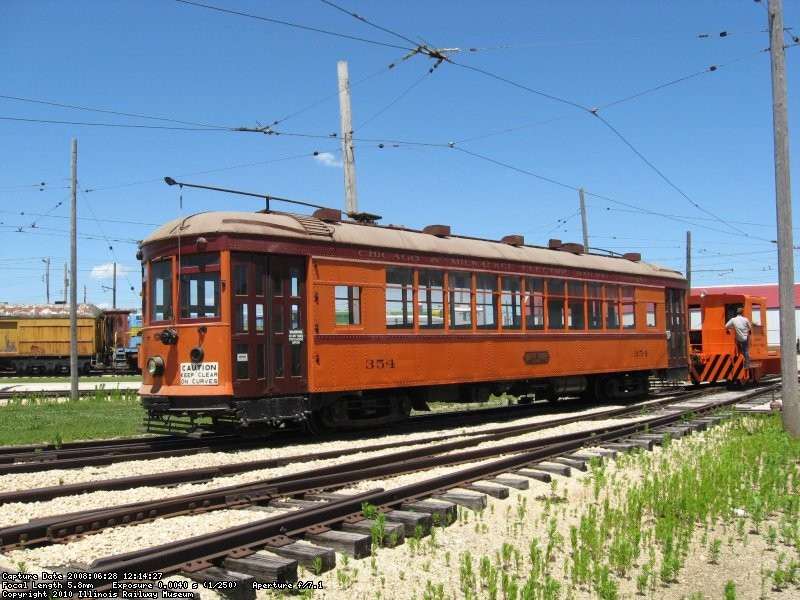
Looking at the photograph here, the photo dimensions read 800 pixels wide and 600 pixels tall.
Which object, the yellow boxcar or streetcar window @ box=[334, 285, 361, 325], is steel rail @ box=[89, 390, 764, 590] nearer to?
streetcar window @ box=[334, 285, 361, 325]

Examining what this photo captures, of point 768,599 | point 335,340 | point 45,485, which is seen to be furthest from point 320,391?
point 768,599

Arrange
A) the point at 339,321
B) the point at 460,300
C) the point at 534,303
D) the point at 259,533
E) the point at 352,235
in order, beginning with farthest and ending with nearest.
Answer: the point at 534,303
the point at 460,300
the point at 352,235
the point at 339,321
the point at 259,533

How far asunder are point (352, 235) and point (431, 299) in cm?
191

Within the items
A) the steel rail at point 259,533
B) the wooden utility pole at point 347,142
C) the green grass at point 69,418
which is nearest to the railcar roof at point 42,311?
the green grass at point 69,418

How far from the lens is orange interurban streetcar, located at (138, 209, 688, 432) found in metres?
10.4

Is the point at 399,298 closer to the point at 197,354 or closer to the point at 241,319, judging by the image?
the point at 241,319

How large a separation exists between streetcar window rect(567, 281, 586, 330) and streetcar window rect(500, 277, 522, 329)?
1744mm

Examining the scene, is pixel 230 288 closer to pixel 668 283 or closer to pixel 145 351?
pixel 145 351

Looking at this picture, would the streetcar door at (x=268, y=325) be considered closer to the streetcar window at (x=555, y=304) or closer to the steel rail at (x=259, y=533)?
the steel rail at (x=259, y=533)

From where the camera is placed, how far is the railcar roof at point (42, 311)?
1468 inches

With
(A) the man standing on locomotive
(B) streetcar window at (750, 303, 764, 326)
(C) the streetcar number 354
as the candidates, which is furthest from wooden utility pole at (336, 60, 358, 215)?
(B) streetcar window at (750, 303, 764, 326)

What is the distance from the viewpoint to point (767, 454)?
29.8 feet

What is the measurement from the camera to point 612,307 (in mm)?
17234

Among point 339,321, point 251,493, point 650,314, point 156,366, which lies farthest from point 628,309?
point 251,493
